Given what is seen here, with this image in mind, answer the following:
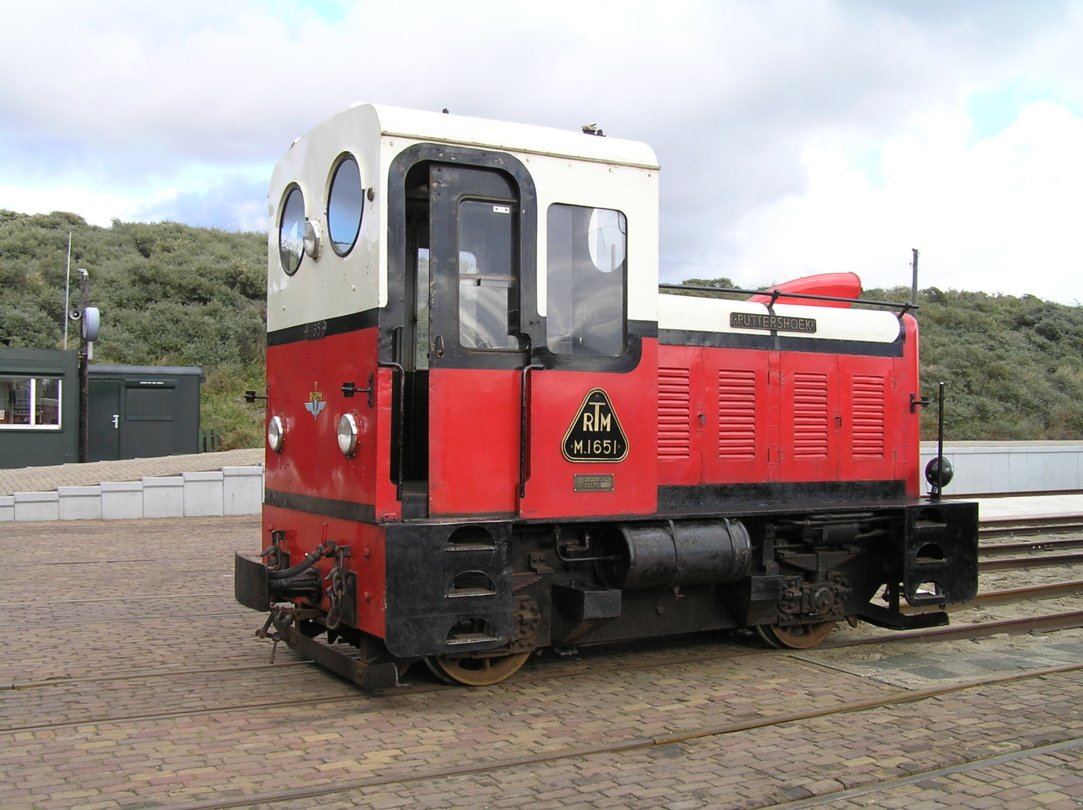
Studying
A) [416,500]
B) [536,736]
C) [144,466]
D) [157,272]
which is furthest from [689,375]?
[157,272]

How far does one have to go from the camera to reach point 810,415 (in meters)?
7.80

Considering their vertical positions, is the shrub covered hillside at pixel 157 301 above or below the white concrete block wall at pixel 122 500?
above

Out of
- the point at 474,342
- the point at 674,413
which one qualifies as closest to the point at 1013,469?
the point at 674,413

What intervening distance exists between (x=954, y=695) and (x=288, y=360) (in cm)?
509

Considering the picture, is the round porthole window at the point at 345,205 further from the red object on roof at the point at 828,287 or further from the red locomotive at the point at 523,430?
the red object on roof at the point at 828,287

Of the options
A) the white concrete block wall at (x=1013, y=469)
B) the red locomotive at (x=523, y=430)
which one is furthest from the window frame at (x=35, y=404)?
the white concrete block wall at (x=1013, y=469)

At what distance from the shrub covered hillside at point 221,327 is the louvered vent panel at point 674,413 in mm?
24208

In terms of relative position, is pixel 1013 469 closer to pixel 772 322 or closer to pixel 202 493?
pixel 202 493

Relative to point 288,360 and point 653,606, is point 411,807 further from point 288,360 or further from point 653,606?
point 288,360

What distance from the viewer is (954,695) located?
22.0 feet

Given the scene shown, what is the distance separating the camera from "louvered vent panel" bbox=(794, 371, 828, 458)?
304 inches

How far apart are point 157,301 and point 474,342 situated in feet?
122

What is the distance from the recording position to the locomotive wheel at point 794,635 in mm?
7797

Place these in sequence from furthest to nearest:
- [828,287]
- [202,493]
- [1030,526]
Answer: [202,493], [1030,526], [828,287]
